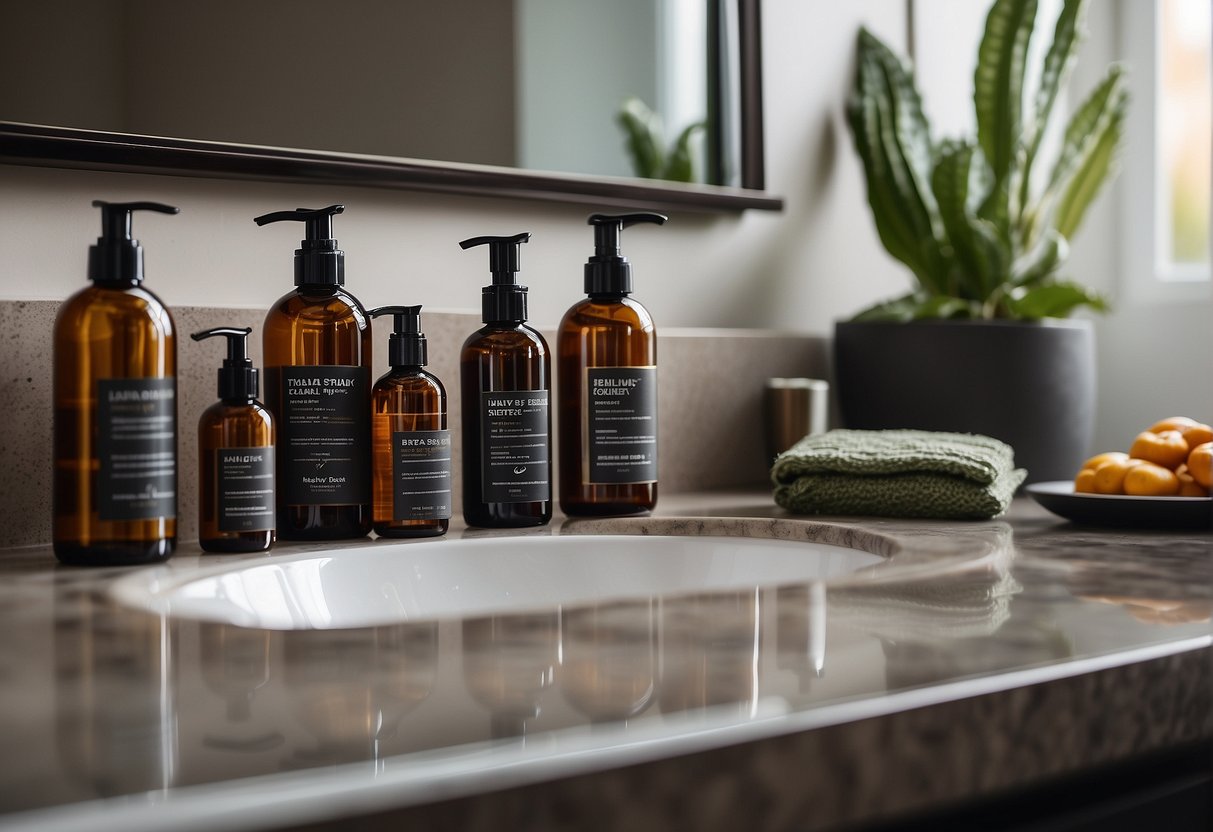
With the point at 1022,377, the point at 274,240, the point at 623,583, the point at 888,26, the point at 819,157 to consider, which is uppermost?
the point at 888,26

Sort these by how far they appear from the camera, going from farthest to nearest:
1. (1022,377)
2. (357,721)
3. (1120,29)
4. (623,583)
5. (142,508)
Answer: (1120,29), (1022,377), (623,583), (142,508), (357,721)

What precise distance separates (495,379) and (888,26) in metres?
0.75

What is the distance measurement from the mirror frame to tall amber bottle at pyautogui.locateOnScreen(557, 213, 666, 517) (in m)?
0.16

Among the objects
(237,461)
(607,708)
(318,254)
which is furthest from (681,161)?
(607,708)

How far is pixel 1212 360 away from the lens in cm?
Result: 131

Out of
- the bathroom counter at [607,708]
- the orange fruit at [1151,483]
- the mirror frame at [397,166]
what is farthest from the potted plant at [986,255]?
the bathroom counter at [607,708]

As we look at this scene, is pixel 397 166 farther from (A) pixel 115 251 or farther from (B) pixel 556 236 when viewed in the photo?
(A) pixel 115 251

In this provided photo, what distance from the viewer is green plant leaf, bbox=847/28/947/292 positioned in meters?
1.19

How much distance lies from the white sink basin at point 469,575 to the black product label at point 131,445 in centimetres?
4

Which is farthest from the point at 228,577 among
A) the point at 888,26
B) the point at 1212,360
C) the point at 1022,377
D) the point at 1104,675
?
the point at 1212,360

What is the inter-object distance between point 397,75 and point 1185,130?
0.94 metres

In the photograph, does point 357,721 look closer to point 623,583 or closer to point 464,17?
point 623,583

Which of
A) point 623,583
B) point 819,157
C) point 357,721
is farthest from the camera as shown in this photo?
point 819,157

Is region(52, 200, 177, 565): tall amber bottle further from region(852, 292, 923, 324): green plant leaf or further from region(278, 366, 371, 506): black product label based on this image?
region(852, 292, 923, 324): green plant leaf
